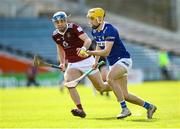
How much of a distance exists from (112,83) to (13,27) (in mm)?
34993

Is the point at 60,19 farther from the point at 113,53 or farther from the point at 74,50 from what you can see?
the point at 113,53

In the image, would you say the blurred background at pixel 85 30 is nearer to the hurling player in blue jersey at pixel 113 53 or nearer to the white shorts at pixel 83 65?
the white shorts at pixel 83 65

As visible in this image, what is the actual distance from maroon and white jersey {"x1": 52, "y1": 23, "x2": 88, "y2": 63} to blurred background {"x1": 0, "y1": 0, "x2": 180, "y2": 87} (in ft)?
80.0

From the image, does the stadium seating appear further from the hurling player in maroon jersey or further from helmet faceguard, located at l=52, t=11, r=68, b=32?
helmet faceguard, located at l=52, t=11, r=68, b=32

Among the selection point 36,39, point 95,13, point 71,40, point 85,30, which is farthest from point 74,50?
point 36,39

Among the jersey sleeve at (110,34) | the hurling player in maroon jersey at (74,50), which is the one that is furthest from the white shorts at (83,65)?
the jersey sleeve at (110,34)

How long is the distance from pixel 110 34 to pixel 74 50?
1.49 m

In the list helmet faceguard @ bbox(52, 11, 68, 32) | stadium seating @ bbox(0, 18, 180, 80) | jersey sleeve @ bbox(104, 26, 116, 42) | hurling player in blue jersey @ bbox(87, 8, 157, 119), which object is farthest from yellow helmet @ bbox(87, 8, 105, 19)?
stadium seating @ bbox(0, 18, 180, 80)

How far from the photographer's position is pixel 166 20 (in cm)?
5916

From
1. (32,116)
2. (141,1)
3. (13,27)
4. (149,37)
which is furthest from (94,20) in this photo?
(141,1)

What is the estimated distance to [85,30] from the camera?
161ft

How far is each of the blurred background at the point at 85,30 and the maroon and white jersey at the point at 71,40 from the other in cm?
2438

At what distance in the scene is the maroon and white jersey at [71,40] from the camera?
631 inches

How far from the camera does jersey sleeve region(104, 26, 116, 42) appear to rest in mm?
14938
